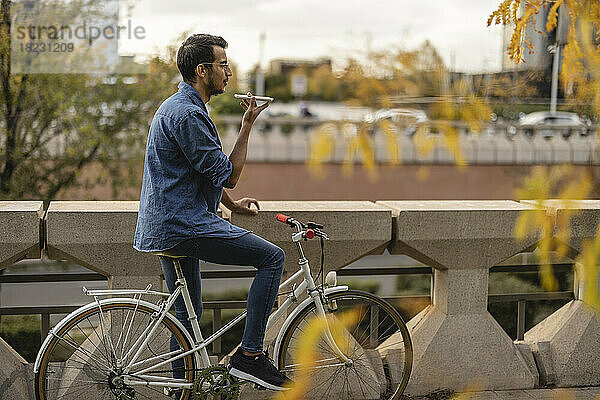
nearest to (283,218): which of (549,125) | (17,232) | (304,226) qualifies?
(304,226)

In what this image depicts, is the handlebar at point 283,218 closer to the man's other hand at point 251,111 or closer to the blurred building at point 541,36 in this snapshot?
the man's other hand at point 251,111

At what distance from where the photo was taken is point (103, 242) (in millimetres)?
4070

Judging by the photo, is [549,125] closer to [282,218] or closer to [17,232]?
[282,218]

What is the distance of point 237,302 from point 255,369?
2.24 ft

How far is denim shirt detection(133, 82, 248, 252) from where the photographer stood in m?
3.43

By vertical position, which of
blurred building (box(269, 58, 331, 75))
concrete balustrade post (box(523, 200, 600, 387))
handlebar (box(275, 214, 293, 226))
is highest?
blurred building (box(269, 58, 331, 75))

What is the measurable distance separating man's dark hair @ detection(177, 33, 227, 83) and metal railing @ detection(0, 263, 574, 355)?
1.26 metres

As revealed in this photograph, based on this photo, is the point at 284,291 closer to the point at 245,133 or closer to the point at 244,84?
the point at 245,133

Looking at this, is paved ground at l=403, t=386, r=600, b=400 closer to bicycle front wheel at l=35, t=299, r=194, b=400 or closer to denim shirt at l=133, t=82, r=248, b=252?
bicycle front wheel at l=35, t=299, r=194, b=400

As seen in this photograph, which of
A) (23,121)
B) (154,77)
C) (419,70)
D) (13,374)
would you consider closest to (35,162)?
(23,121)

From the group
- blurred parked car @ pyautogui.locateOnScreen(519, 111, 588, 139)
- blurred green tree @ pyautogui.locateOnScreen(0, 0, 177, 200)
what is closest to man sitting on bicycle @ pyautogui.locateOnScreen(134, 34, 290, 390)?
blurred green tree @ pyautogui.locateOnScreen(0, 0, 177, 200)

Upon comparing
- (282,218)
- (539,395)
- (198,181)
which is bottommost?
(539,395)

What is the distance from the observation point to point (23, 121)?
13.1 meters

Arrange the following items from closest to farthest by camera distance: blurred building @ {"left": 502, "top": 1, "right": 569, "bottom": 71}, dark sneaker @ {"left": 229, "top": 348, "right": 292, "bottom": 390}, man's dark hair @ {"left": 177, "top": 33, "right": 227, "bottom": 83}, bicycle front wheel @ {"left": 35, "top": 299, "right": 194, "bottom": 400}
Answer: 1. blurred building @ {"left": 502, "top": 1, "right": 569, "bottom": 71}
2. man's dark hair @ {"left": 177, "top": 33, "right": 227, "bottom": 83}
3. bicycle front wheel @ {"left": 35, "top": 299, "right": 194, "bottom": 400}
4. dark sneaker @ {"left": 229, "top": 348, "right": 292, "bottom": 390}
